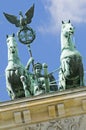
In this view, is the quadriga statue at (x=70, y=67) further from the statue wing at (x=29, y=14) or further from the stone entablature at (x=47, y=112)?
the statue wing at (x=29, y=14)

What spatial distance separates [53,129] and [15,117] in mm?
909

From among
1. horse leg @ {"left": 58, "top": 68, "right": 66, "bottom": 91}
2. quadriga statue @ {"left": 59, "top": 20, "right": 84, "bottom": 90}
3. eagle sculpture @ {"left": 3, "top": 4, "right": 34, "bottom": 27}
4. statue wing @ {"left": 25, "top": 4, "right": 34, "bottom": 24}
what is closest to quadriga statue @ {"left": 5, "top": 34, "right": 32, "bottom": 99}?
horse leg @ {"left": 58, "top": 68, "right": 66, "bottom": 91}

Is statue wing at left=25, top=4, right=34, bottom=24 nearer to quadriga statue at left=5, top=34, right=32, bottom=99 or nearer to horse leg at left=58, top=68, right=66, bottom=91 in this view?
quadriga statue at left=5, top=34, right=32, bottom=99

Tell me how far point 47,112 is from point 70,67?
62.7 inches

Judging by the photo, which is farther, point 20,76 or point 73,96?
point 20,76

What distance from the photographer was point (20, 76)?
1538 centimetres

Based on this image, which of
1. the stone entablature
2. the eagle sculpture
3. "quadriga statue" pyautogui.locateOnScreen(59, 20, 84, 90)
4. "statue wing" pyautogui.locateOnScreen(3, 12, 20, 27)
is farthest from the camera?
"statue wing" pyautogui.locateOnScreen(3, 12, 20, 27)

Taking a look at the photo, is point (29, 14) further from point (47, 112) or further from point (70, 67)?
point (47, 112)

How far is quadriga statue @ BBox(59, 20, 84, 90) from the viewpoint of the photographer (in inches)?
591

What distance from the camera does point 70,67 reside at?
15023mm

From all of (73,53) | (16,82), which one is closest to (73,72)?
(73,53)

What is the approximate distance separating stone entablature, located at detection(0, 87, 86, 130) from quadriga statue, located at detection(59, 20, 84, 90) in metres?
1.25

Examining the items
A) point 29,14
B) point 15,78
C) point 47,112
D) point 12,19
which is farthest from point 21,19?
point 47,112

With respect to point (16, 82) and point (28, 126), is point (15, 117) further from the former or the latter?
point (16, 82)
